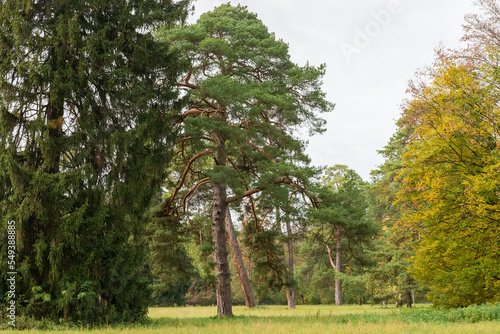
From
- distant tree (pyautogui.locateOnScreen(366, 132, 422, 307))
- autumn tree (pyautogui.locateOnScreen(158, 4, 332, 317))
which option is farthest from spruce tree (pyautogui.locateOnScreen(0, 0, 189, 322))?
distant tree (pyautogui.locateOnScreen(366, 132, 422, 307))

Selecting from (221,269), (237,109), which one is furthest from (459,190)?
(221,269)

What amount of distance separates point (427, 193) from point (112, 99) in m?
11.7

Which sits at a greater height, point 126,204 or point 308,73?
point 308,73

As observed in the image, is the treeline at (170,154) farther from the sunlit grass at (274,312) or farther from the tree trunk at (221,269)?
the sunlit grass at (274,312)

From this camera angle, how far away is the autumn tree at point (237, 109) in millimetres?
14297

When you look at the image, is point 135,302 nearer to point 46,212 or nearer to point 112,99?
point 46,212

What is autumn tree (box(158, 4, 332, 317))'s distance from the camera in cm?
1430

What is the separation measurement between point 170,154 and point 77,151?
3148 millimetres

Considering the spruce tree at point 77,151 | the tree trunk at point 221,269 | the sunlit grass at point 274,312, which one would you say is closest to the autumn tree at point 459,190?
the sunlit grass at point 274,312

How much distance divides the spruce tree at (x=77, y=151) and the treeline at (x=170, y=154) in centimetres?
5

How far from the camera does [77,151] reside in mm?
12008

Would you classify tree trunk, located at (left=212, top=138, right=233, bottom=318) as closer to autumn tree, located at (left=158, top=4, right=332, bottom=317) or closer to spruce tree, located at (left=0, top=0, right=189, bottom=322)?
autumn tree, located at (left=158, top=4, right=332, bottom=317)

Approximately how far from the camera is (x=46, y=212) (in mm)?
11016

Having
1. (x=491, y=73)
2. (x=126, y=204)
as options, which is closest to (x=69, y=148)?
(x=126, y=204)
